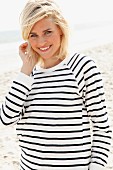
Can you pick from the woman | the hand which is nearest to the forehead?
the woman

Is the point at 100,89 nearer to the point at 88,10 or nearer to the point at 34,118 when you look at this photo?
the point at 34,118

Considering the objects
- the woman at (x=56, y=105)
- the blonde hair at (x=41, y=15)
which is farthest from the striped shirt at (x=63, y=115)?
the blonde hair at (x=41, y=15)

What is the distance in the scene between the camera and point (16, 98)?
1.78 metres

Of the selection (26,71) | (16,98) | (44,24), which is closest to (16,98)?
(16,98)

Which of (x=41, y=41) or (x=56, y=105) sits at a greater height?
(x=41, y=41)

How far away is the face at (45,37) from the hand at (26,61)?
0.18 feet

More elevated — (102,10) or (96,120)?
(102,10)

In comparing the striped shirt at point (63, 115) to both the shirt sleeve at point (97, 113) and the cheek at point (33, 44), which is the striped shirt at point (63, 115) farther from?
the cheek at point (33, 44)

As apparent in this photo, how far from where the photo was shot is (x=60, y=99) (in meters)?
1.76

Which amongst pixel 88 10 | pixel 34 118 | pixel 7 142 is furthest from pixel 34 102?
pixel 88 10

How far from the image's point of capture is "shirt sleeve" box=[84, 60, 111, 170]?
176 cm

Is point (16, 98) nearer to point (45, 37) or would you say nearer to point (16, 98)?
point (16, 98)

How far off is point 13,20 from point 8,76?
80.9 ft

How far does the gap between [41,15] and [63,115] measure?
1.55ft
